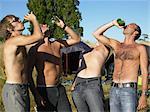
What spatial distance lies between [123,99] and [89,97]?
0.69m

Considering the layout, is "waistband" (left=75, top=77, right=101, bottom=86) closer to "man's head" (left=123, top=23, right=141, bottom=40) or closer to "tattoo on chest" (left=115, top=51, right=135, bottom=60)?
"tattoo on chest" (left=115, top=51, right=135, bottom=60)

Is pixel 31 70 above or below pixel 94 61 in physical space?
below

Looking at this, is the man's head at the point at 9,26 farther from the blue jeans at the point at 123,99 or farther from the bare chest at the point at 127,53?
the blue jeans at the point at 123,99

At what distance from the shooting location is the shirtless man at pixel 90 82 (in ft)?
22.8

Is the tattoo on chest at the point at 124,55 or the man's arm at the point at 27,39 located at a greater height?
the man's arm at the point at 27,39

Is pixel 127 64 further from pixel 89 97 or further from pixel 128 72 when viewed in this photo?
pixel 89 97

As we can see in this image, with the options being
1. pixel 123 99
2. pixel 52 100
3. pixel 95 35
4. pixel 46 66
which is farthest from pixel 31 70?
pixel 123 99

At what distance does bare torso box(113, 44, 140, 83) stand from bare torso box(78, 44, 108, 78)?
17.0 inches

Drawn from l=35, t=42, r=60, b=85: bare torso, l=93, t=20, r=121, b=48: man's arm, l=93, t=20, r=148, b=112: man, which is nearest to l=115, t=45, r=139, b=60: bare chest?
l=93, t=20, r=148, b=112: man

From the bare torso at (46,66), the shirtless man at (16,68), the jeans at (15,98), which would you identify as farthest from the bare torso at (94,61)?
the jeans at (15,98)

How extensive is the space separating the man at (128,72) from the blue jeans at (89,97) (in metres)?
0.30

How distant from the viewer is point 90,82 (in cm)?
706

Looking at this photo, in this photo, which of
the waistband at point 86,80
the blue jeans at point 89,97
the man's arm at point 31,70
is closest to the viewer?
the man's arm at point 31,70

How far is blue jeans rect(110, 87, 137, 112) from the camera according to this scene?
6465 millimetres
